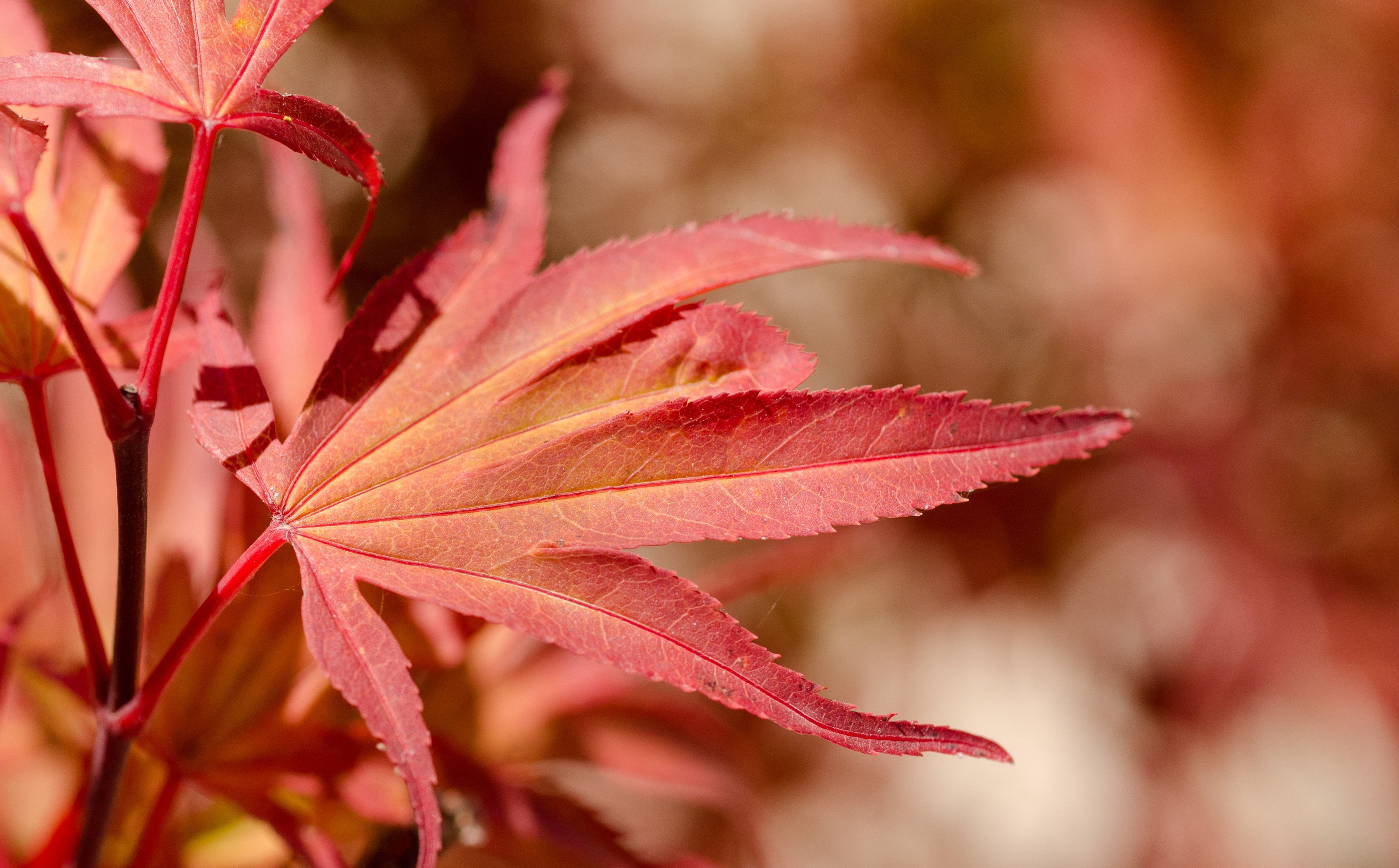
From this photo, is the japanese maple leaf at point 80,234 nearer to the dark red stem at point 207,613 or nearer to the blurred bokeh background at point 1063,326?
the dark red stem at point 207,613

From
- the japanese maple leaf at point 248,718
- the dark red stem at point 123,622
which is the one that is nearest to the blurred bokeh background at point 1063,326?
A: the japanese maple leaf at point 248,718

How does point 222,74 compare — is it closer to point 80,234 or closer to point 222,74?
point 222,74

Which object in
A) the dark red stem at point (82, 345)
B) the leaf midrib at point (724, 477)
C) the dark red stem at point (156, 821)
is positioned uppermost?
the leaf midrib at point (724, 477)

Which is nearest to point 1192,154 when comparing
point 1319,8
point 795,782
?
point 1319,8

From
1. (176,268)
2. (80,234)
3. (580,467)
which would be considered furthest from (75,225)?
(580,467)

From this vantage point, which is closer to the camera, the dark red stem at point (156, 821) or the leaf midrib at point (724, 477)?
the leaf midrib at point (724, 477)

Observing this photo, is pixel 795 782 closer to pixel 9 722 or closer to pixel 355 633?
pixel 9 722

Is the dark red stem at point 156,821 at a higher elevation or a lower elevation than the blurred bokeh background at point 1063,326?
lower
